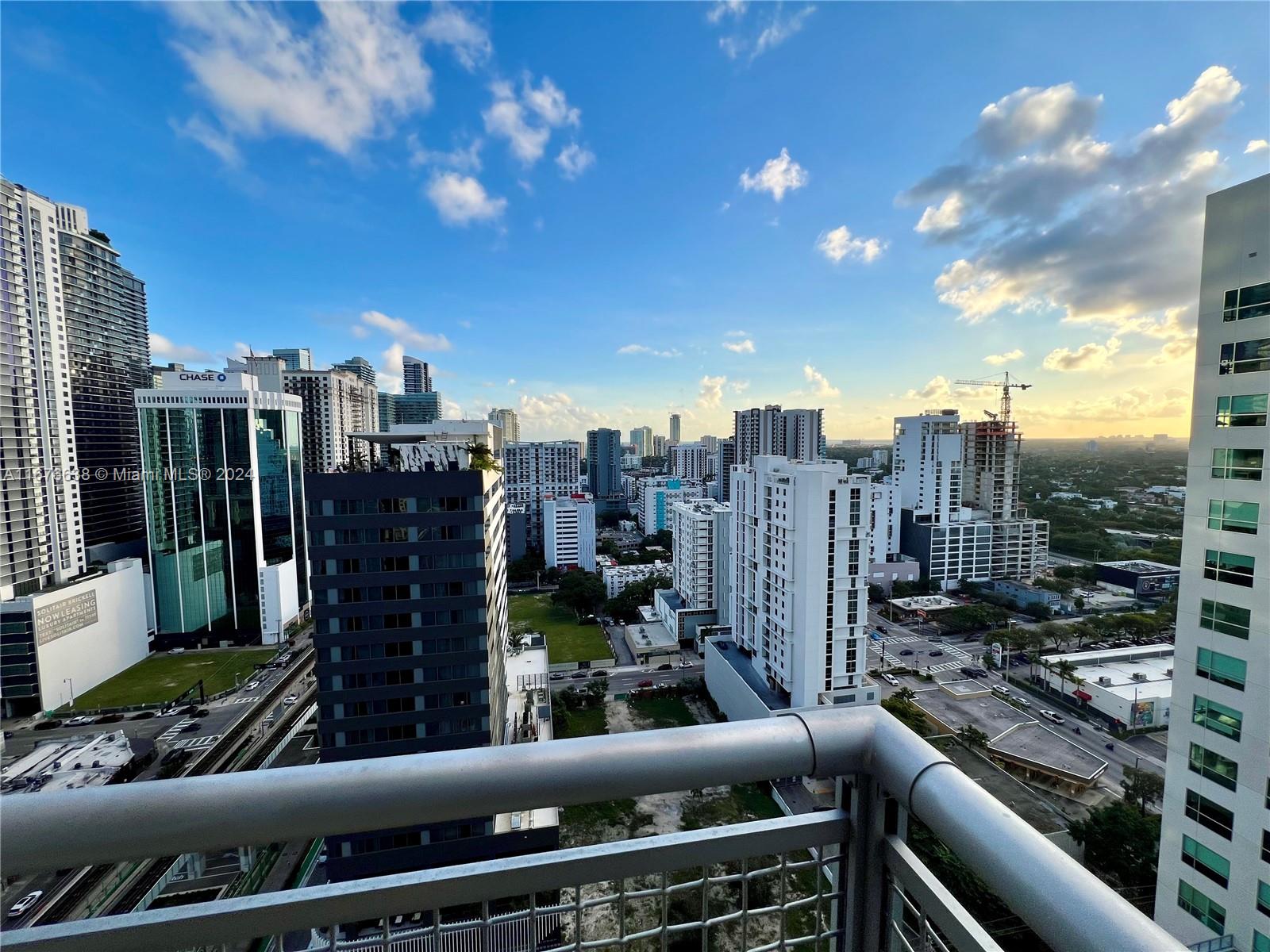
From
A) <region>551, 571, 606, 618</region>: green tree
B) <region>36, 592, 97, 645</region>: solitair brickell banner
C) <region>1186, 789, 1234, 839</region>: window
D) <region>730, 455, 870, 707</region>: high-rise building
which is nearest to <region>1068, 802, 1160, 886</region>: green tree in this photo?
<region>1186, 789, 1234, 839</region>: window

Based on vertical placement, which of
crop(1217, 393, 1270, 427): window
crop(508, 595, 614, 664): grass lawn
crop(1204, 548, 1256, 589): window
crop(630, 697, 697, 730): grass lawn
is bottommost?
crop(508, 595, 614, 664): grass lawn

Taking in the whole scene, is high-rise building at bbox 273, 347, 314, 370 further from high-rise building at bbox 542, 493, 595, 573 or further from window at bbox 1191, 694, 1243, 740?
window at bbox 1191, 694, 1243, 740

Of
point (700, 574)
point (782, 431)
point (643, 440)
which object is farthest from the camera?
point (643, 440)

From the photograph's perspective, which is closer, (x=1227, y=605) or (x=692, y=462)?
(x=1227, y=605)

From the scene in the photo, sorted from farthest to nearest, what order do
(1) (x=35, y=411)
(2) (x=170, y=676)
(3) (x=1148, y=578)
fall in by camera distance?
(3) (x=1148, y=578), (2) (x=170, y=676), (1) (x=35, y=411)

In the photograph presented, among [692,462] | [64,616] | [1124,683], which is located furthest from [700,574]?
[692,462]

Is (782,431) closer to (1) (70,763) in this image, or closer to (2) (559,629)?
(2) (559,629)

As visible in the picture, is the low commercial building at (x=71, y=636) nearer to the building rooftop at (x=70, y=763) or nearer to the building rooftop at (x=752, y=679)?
the building rooftop at (x=70, y=763)
